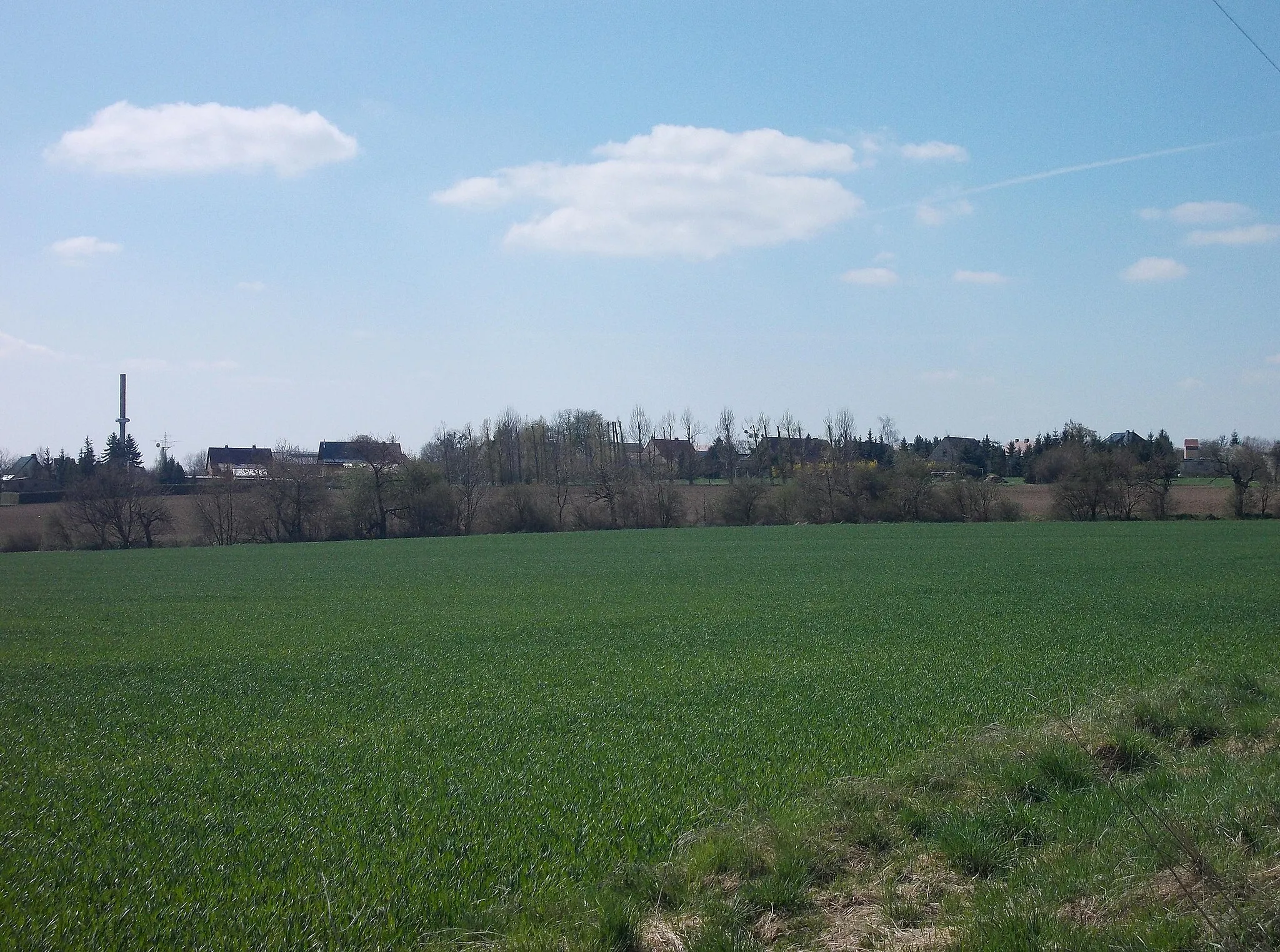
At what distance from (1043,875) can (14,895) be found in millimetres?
6578

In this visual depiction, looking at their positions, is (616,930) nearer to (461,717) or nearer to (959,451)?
(461,717)

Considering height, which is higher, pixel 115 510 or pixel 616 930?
pixel 115 510

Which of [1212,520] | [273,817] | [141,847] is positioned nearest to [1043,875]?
[273,817]

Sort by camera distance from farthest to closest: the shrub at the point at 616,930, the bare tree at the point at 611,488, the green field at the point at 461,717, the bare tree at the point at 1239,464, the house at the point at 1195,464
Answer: the bare tree at the point at 611,488 → the house at the point at 1195,464 → the bare tree at the point at 1239,464 → the green field at the point at 461,717 → the shrub at the point at 616,930

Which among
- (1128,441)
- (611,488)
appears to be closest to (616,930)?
(611,488)

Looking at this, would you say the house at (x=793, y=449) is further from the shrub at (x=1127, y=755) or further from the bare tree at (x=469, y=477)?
the shrub at (x=1127, y=755)

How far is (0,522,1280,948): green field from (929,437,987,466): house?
280 feet

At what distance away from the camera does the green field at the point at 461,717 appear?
20.6 ft

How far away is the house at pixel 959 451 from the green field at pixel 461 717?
85.2m

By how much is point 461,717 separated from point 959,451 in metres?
131

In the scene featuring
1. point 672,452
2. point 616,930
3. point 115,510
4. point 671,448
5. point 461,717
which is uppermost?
point 671,448

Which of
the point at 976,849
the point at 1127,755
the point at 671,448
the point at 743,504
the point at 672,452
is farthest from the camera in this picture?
the point at 671,448

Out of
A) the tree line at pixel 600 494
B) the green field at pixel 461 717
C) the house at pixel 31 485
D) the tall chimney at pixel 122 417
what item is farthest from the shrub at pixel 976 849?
the tall chimney at pixel 122 417

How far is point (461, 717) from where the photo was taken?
12234mm
